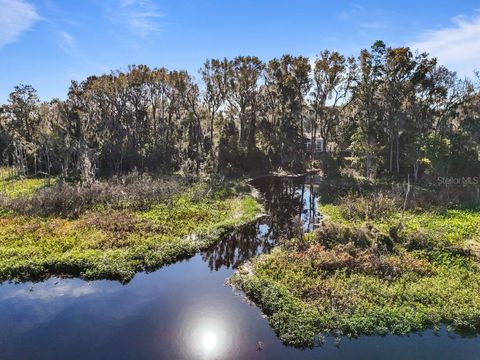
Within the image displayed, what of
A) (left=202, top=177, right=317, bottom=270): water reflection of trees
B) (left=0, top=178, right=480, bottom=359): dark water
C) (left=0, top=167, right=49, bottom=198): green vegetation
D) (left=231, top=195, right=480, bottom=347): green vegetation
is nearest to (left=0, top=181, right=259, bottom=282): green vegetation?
(left=0, top=178, right=480, bottom=359): dark water

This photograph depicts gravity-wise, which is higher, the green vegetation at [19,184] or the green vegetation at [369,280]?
the green vegetation at [19,184]

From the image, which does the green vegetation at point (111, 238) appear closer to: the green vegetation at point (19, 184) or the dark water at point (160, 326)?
the dark water at point (160, 326)

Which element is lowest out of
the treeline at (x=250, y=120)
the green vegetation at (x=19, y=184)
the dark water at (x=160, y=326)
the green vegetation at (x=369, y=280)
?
the dark water at (x=160, y=326)

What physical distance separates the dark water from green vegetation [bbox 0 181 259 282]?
0.89 m

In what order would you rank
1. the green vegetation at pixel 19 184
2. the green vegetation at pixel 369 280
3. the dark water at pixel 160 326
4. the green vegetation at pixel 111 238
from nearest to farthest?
the dark water at pixel 160 326 < the green vegetation at pixel 369 280 < the green vegetation at pixel 111 238 < the green vegetation at pixel 19 184

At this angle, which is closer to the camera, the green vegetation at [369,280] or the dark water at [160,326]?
the dark water at [160,326]

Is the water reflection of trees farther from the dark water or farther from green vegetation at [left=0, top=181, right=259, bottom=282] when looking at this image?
the dark water

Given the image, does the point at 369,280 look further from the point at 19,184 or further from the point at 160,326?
the point at 19,184

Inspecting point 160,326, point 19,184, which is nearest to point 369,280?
point 160,326

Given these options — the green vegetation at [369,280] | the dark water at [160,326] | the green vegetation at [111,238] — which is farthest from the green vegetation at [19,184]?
the green vegetation at [369,280]

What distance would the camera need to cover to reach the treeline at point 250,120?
148 ft

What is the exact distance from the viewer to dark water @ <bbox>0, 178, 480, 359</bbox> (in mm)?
14195

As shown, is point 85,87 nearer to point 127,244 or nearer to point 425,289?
point 127,244

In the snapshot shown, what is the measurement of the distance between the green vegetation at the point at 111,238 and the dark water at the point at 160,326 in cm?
89
